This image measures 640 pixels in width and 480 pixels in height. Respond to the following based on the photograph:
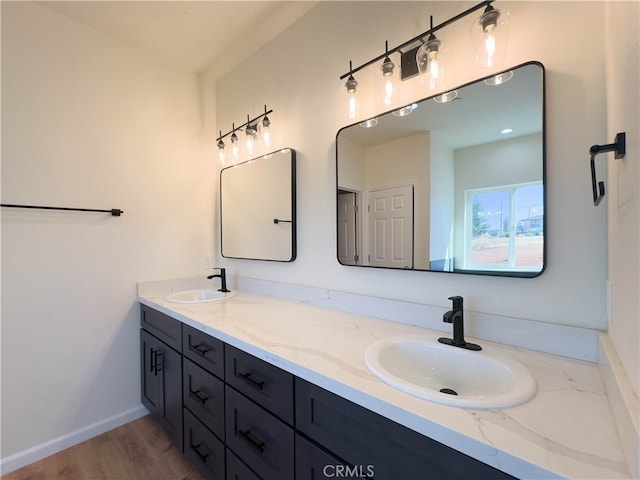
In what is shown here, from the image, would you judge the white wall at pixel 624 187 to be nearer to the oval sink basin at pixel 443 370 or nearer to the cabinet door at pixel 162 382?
the oval sink basin at pixel 443 370

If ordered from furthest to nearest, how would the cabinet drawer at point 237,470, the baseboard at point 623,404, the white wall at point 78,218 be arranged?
the white wall at point 78,218
the cabinet drawer at point 237,470
the baseboard at point 623,404

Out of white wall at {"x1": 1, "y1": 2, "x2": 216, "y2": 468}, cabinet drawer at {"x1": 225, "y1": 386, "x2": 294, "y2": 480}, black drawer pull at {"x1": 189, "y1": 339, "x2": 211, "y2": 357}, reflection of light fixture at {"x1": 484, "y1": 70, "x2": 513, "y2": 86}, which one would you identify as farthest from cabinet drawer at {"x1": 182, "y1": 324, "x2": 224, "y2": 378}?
reflection of light fixture at {"x1": 484, "y1": 70, "x2": 513, "y2": 86}

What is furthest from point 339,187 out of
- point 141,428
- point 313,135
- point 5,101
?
point 141,428

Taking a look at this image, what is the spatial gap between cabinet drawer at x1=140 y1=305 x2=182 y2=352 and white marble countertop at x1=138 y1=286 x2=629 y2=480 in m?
0.39

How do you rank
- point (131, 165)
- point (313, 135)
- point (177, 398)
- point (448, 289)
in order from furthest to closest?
point (131, 165) → point (313, 135) → point (177, 398) → point (448, 289)

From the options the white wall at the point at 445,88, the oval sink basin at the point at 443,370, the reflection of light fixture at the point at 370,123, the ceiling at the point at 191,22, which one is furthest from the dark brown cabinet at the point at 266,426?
the ceiling at the point at 191,22

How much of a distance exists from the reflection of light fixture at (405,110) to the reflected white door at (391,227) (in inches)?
12.7

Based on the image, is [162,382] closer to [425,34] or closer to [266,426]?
[266,426]

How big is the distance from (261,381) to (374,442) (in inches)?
18.8

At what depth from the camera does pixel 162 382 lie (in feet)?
5.67

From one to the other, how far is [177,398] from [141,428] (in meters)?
0.64

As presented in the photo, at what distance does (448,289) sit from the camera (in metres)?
1.17

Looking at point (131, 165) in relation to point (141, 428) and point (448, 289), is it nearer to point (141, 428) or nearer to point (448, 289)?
point (141, 428)

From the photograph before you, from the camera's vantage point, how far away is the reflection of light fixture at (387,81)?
1.25 metres
